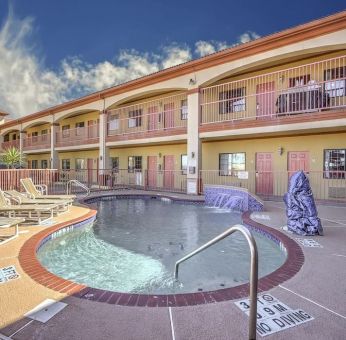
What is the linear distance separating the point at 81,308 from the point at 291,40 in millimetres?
13122

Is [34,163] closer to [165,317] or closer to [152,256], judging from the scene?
[152,256]

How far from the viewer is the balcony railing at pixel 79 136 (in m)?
23.4

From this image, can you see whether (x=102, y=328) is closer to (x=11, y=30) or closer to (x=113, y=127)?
(x=113, y=127)

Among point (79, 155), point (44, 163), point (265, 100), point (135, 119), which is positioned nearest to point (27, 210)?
point (265, 100)

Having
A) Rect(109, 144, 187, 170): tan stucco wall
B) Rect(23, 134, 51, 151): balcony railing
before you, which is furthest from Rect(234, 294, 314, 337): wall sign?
Rect(23, 134, 51, 151): balcony railing

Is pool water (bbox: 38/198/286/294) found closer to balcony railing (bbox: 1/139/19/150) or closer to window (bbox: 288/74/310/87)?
window (bbox: 288/74/310/87)

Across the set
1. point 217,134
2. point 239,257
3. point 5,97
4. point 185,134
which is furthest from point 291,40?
point 5,97

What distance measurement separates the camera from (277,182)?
15.4m

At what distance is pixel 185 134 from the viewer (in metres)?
16.4

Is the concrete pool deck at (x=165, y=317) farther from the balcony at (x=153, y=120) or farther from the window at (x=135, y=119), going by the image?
the window at (x=135, y=119)

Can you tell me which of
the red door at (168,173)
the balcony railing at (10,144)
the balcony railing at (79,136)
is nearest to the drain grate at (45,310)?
the red door at (168,173)

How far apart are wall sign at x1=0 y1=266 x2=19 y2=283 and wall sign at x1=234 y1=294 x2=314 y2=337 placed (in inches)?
127

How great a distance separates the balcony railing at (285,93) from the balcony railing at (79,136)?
1099cm

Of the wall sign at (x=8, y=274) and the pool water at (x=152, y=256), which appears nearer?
the wall sign at (x=8, y=274)
